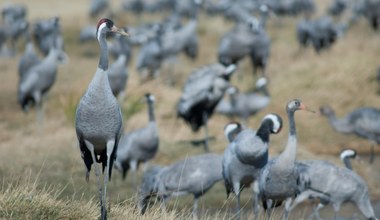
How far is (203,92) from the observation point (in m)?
13.5

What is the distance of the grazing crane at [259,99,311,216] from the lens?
823 centimetres

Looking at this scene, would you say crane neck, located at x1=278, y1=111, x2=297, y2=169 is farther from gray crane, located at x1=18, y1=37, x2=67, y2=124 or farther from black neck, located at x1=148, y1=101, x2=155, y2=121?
gray crane, located at x1=18, y1=37, x2=67, y2=124

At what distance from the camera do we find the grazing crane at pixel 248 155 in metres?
8.53

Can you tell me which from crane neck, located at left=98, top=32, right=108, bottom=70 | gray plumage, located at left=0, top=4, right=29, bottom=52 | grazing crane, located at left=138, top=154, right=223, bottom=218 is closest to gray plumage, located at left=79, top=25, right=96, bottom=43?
gray plumage, located at left=0, top=4, right=29, bottom=52

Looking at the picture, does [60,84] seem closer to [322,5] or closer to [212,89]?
[212,89]

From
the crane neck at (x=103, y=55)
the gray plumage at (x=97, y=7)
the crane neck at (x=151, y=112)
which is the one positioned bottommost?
the gray plumage at (x=97, y=7)

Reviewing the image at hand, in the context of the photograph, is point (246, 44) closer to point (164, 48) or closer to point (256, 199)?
point (164, 48)

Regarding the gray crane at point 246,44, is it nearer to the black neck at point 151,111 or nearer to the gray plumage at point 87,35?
the black neck at point 151,111

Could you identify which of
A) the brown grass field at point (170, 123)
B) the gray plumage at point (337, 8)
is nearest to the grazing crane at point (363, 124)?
the brown grass field at point (170, 123)

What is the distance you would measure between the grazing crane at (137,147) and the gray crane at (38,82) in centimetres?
379

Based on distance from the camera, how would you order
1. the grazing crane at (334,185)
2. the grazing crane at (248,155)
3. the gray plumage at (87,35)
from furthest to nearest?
the gray plumage at (87,35) → the grazing crane at (334,185) → the grazing crane at (248,155)

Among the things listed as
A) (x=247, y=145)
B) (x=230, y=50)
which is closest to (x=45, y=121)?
(x=230, y=50)

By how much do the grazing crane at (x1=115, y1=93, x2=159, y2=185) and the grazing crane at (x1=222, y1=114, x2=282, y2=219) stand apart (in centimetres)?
225

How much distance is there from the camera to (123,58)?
1513cm
